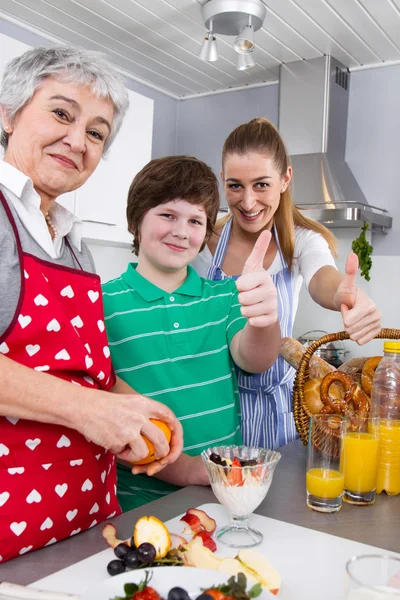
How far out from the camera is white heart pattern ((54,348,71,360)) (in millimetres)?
876

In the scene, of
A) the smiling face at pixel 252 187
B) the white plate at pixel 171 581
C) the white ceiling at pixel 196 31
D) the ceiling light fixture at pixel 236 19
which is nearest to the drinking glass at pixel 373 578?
the white plate at pixel 171 581

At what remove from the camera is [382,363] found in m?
1.14

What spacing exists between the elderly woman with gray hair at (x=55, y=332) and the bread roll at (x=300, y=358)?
452 millimetres

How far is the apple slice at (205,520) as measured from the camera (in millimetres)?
861

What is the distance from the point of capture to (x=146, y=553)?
0.71 m

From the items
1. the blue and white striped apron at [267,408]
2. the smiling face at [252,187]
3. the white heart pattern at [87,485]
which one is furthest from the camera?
the smiling face at [252,187]

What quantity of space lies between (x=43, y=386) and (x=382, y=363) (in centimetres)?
67

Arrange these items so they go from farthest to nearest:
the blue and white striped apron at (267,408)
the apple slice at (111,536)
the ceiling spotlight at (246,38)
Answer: the ceiling spotlight at (246,38) < the blue and white striped apron at (267,408) < the apple slice at (111,536)

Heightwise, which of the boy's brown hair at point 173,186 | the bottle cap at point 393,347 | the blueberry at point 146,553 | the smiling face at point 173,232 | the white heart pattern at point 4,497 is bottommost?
the blueberry at point 146,553

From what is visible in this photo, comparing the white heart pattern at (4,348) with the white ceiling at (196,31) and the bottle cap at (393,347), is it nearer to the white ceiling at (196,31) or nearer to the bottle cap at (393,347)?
the bottle cap at (393,347)

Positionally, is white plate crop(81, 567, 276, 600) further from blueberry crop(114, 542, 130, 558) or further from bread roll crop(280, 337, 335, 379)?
bread roll crop(280, 337, 335, 379)

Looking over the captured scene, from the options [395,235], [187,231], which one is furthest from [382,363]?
[395,235]

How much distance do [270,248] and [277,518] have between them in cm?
102

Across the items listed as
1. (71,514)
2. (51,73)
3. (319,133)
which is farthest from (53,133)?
(319,133)
